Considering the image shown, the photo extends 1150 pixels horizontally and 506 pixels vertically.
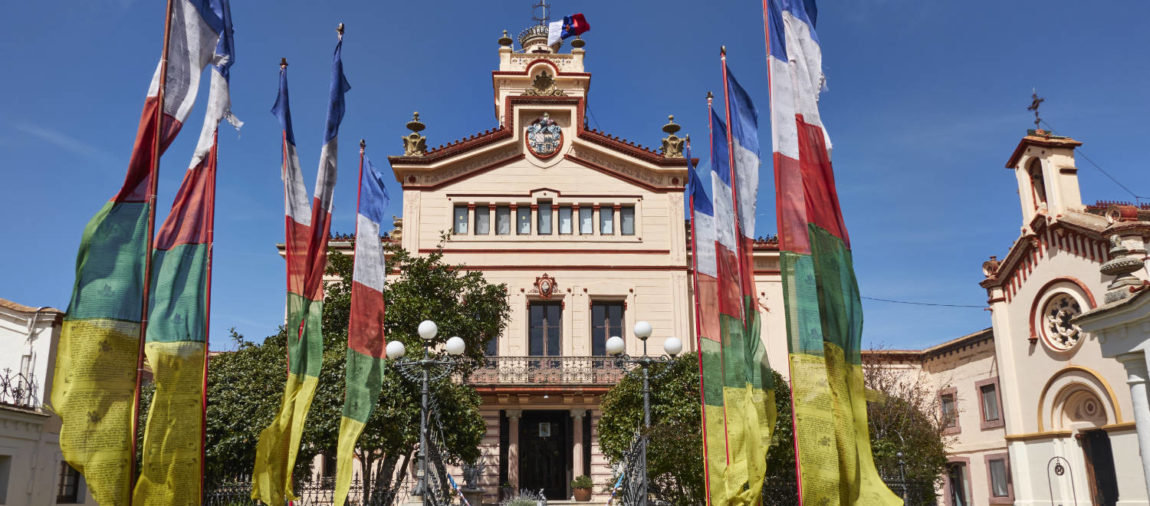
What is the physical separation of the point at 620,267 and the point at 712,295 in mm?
14084

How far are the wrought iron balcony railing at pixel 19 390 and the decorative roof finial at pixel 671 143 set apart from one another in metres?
19.5

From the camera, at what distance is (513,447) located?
26203 mm

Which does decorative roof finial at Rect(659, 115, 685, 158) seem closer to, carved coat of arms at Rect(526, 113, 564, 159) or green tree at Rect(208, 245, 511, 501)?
carved coat of arms at Rect(526, 113, 564, 159)

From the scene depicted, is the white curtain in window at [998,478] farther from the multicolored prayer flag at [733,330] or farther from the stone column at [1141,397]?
the multicolored prayer flag at [733,330]

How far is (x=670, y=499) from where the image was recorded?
17.0 meters

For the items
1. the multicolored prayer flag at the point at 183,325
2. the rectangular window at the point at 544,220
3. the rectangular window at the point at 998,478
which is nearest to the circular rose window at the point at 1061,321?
the rectangular window at the point at 998,478

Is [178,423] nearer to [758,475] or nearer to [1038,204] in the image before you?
[758,475]

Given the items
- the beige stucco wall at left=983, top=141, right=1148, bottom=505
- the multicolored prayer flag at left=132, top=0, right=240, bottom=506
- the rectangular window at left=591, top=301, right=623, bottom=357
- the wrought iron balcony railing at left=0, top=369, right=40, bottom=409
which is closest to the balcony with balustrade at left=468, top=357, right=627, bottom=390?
the rectangular window at left=591, top=301, right=623, bottom=357

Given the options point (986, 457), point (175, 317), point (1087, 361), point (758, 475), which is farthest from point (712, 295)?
point (986, 457)

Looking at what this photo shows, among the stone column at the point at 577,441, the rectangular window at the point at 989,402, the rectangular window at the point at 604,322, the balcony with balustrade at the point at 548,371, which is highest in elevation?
the rectangular window at the point at 604,322

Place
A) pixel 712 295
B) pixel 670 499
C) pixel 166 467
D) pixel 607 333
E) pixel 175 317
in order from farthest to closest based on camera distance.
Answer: pixel 607 333, pixel 670 499, pixel 712 295, pixel 175 317, pixel 166 467

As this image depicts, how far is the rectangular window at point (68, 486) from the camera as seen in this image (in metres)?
19.9

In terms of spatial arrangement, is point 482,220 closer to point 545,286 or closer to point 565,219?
point 565,219

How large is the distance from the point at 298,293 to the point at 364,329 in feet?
3.94
